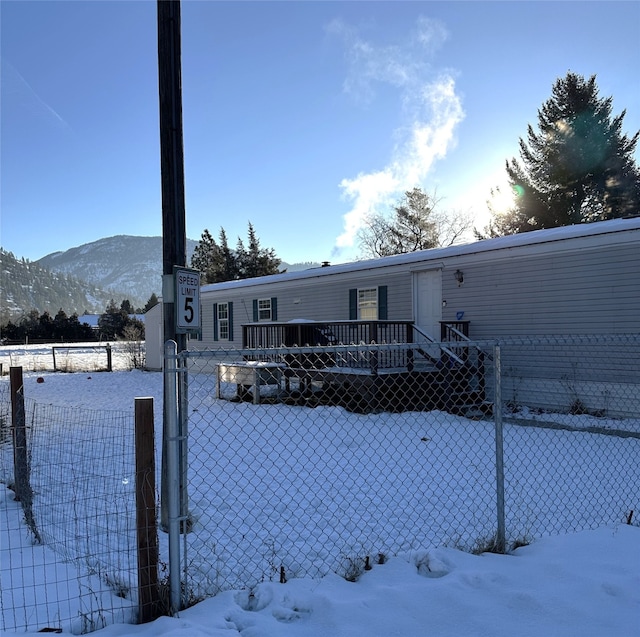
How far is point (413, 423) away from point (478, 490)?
10.5 ft

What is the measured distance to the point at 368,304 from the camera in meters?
12.7

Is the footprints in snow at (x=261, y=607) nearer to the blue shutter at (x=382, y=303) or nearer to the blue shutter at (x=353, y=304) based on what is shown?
the blue shutter at (x=382, y=303)

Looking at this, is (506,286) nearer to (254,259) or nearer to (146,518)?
(146,518)

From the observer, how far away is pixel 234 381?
35.8 feet

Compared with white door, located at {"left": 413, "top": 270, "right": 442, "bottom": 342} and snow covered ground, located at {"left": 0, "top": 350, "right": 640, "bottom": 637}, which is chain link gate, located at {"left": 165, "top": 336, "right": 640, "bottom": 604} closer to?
snow covered ground, located at {"left": 0, "top": 350, "right": 640, "bottom": 637}

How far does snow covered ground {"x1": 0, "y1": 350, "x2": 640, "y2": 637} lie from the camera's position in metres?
2.28

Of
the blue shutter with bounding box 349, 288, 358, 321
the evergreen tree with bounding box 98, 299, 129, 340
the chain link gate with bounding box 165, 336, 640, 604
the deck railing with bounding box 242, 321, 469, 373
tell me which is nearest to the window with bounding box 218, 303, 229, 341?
the deck railing with bounding box 242, 321, 469, 373

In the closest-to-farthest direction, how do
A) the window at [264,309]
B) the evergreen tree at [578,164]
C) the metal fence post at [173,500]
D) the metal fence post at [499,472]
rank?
the metal fence post at [173,500]
the metal fence post at [499,472]
the window at [264,309]
the evergreen tree at [578,164]

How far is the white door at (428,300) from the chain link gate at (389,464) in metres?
0.71

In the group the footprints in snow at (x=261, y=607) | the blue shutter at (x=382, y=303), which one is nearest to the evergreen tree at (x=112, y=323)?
the blue shutter at (x=382, y=303)

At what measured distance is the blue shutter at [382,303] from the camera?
12.1 m

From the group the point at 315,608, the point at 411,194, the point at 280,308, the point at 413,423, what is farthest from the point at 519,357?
the point at 411,194

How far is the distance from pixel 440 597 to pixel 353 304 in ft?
34.8

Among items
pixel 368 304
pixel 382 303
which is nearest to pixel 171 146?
pixel 382 303
